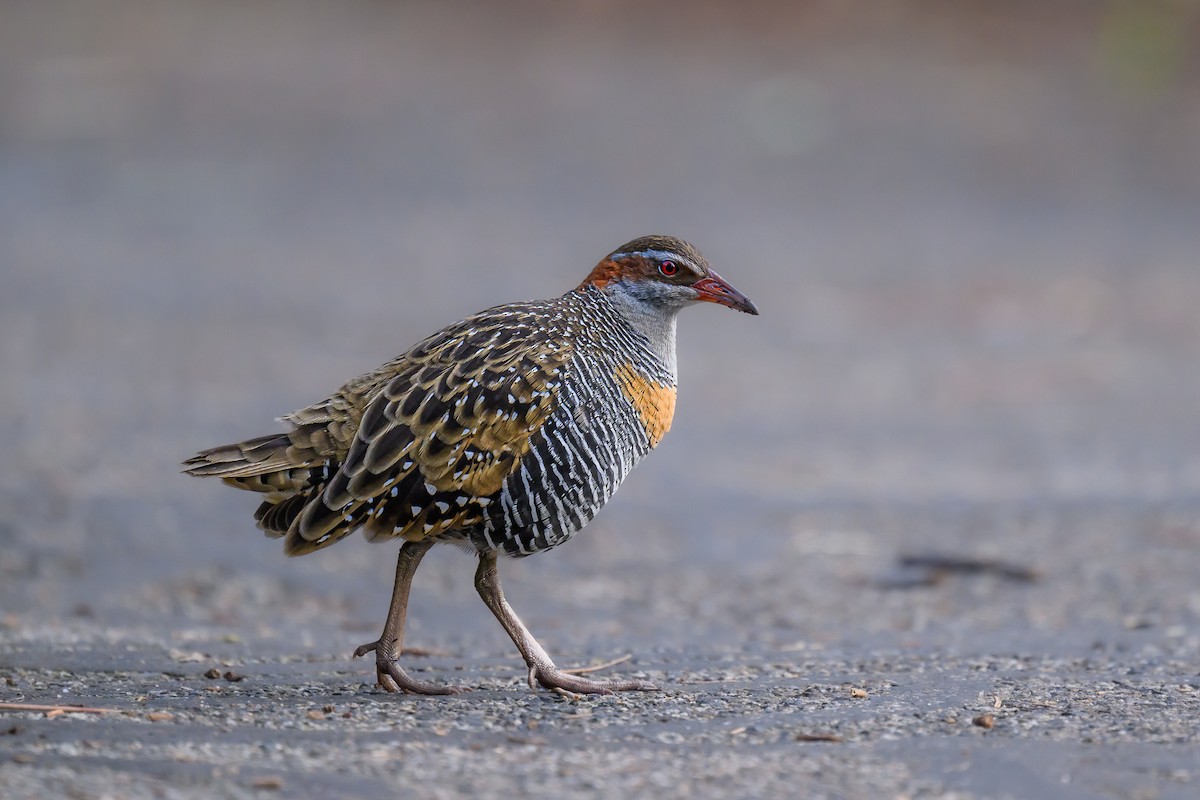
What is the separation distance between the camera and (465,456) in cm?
647

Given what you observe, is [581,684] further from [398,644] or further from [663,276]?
[663,276]

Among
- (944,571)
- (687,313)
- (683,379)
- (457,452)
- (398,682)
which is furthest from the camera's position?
(687,313)

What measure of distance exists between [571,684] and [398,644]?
0.79 meters

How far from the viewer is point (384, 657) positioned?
261 inches

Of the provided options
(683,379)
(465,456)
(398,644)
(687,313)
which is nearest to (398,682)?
(398,644)

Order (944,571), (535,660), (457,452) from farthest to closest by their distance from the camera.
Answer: (944,571) < (535,660) < (457,452)

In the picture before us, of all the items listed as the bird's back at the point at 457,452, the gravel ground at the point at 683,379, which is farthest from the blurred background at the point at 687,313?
the bird's back at the point at 457,452

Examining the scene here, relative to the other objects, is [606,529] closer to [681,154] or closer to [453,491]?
[453,491]

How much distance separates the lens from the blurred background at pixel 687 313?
10031mm

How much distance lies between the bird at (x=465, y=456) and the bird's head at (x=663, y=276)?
1.45 ft

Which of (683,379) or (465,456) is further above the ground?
(683,379)

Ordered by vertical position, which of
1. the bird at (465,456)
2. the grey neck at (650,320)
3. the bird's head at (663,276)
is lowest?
the bird at (465,456)

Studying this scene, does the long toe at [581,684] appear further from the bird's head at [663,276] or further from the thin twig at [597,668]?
the bird's head at [663,276]

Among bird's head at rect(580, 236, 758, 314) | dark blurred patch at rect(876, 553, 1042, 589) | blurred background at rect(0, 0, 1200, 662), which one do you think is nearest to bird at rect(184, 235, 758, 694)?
bird's head at rect(580, 236, 758, 314)
